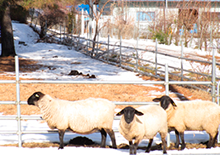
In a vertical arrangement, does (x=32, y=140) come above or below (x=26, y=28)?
below

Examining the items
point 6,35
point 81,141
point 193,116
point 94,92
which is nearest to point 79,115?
point 81,141

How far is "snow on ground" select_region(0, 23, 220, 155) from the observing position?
5016 mm

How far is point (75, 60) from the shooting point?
57.5 ft

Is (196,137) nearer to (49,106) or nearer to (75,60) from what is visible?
(49,106)

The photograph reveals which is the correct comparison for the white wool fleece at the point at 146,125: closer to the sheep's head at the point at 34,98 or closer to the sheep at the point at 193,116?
the sheep at the point at 193,116

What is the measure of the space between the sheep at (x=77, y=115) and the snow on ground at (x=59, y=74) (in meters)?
0.37

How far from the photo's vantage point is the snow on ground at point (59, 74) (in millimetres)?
5016

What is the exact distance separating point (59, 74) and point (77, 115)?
8634mm

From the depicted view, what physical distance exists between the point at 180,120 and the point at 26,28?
930 inches

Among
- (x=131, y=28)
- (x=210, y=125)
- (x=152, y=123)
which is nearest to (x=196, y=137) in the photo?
(x=210, y=125)

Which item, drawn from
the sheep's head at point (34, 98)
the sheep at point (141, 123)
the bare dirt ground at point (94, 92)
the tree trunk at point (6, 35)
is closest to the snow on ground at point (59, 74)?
the sheep at point (141, 123)

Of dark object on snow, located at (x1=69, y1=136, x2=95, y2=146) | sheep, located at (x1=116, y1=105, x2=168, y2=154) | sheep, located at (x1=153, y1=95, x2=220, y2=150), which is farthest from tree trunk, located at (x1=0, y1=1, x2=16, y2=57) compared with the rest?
sheep, located at (x1=116, y1=105, x2=168, y2=154)

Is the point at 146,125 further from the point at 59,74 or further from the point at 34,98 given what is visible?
the point at 59,74

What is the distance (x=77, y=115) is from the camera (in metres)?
5.02
